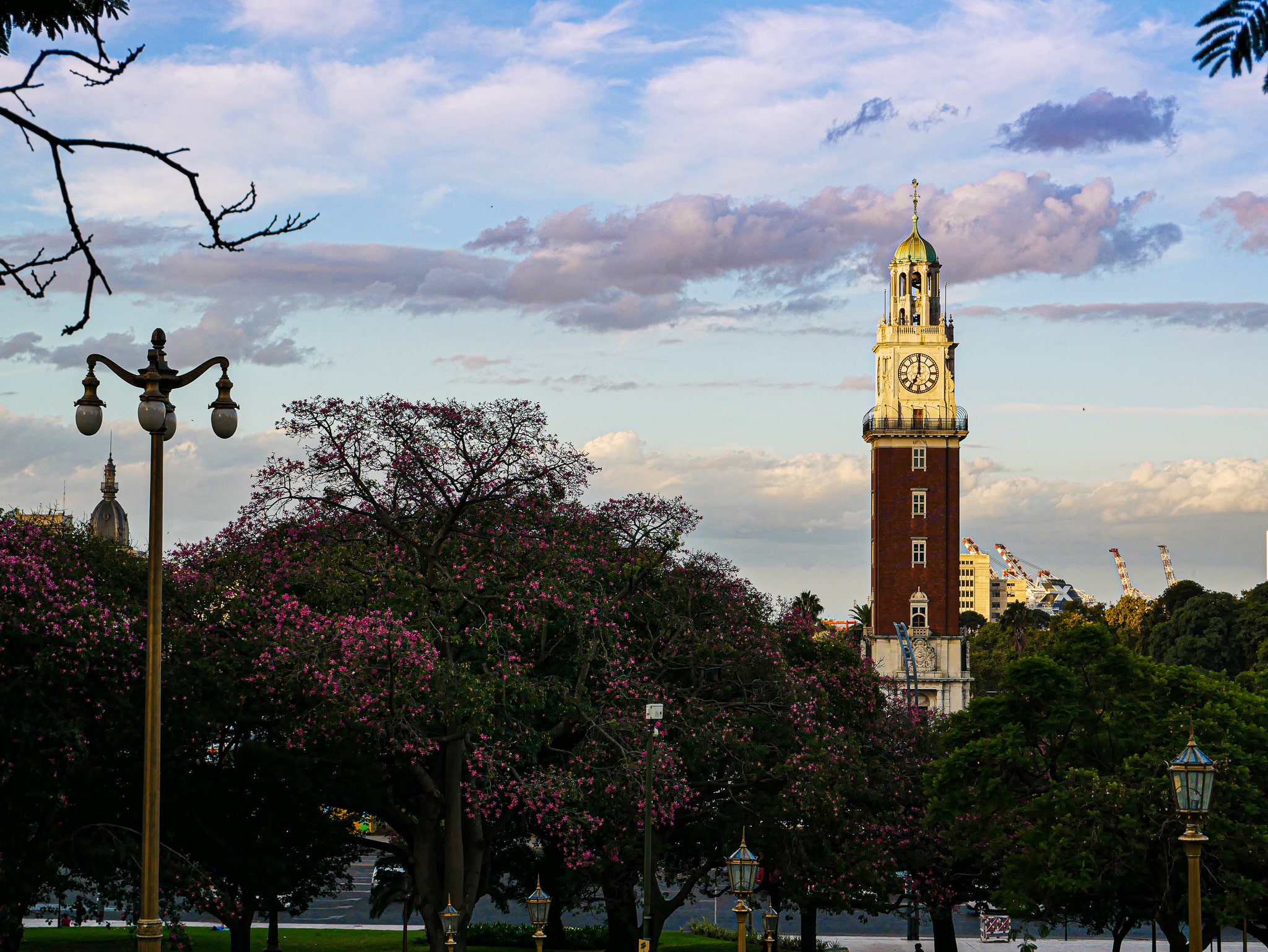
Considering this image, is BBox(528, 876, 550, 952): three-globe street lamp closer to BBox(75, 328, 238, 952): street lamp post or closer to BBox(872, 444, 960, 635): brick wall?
BBox(75, 328, 238, 952): street lamp post

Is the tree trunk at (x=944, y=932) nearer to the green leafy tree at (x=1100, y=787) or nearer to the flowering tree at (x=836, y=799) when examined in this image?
the flowering tree at (x=836, y=799)

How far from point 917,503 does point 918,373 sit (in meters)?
9.14

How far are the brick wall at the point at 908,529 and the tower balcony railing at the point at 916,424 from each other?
3.93 feet

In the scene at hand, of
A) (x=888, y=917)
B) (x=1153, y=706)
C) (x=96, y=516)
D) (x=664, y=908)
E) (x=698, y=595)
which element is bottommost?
(x=888, y=917)

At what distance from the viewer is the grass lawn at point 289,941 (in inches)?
1619

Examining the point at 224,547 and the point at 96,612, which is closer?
the point at 96,612

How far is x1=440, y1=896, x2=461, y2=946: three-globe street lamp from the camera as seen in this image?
32.1m

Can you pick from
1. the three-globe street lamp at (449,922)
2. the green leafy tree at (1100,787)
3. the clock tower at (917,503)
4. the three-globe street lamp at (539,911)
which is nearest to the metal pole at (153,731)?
the three-globe street lamp at (449,922)

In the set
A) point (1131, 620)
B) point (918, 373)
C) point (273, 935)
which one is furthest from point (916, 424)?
point (273, 935)

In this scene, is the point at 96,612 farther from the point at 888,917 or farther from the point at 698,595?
the point at 888,917

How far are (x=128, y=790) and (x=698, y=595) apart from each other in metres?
14.2

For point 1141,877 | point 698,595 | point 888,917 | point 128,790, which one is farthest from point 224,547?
point 888,917

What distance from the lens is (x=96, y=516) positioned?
386 feet

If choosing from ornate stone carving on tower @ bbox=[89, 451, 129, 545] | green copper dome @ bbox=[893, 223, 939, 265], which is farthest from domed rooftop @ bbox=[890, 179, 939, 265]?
ornate stone carving on tower @ bbox=[89, 451, 129, 545]
